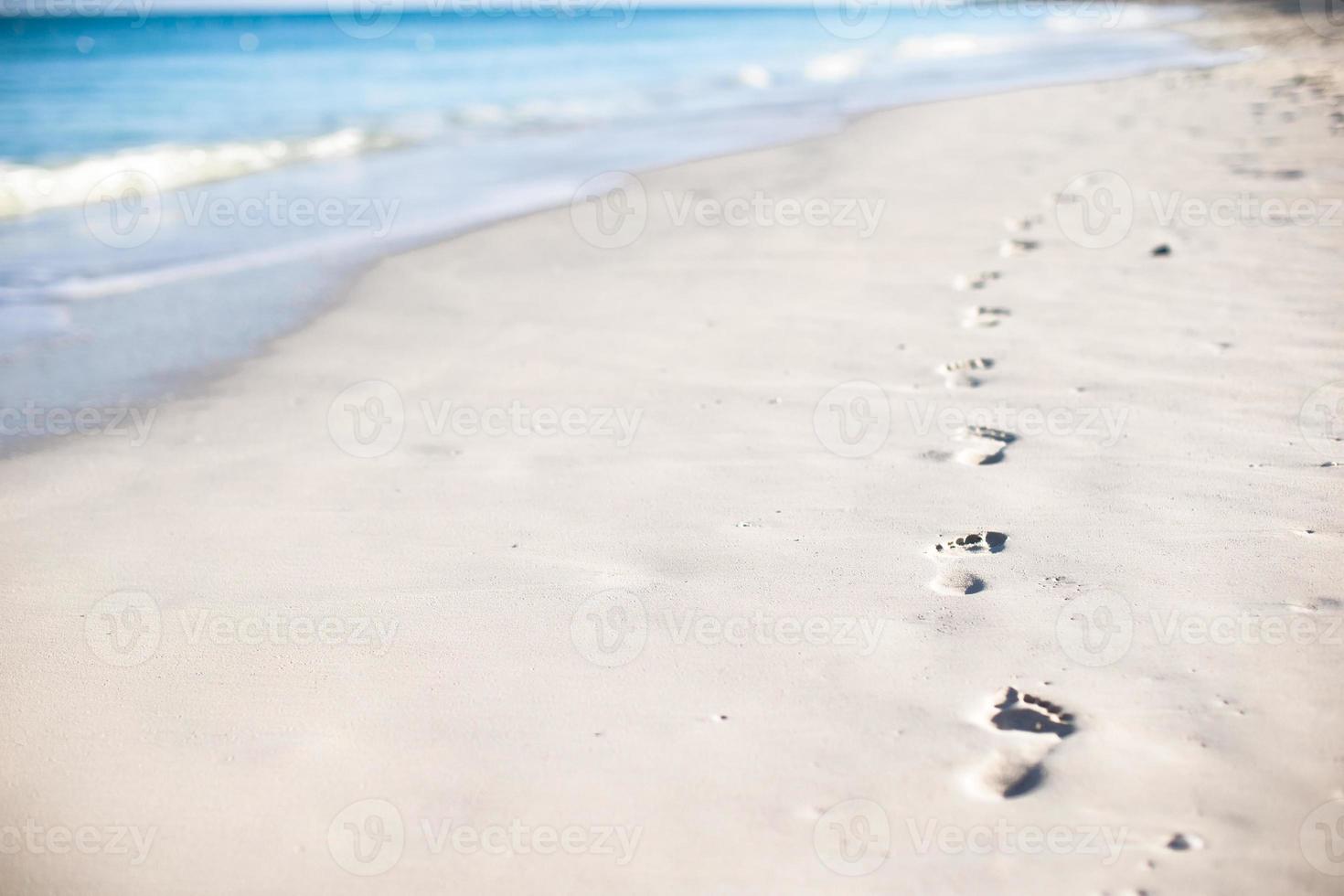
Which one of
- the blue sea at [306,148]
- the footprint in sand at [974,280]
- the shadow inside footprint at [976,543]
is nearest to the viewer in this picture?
the shadow inside footprint at [976,543]

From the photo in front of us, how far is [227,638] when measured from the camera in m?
2.43

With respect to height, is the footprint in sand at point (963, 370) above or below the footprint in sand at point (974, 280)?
below

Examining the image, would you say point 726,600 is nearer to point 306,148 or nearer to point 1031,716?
point 1031,716

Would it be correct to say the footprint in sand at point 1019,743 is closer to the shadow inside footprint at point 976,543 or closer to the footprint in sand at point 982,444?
the shadow inside footprint at point 976,543

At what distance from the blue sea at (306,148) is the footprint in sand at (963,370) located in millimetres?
2720

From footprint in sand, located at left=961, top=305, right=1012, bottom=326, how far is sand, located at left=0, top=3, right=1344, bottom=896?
27mm

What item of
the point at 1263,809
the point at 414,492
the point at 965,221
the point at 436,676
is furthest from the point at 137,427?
the point at 965,221

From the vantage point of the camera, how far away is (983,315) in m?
4.15

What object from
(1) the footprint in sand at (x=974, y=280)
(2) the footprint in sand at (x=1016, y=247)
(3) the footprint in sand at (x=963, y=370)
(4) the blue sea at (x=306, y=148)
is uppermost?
(4) the blue sea at (x=306, y=148)

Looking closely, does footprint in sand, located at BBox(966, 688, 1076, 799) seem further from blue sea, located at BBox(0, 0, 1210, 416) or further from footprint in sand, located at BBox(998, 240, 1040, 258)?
blue sea, located at BBox(0, 0, 1210, 416)

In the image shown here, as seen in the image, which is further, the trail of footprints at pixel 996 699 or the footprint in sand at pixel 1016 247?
the footprint in sand at pixel 1016 247

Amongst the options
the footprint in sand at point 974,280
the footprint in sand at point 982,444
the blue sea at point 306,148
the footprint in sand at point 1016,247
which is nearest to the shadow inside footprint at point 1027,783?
the footprint in sand at point 982,444

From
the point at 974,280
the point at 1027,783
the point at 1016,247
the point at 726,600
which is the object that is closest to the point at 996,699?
the point at 1027,783

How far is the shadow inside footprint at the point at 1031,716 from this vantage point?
1.96m
